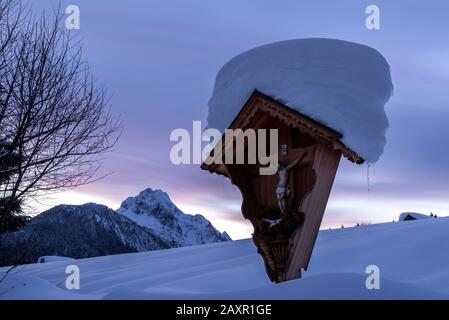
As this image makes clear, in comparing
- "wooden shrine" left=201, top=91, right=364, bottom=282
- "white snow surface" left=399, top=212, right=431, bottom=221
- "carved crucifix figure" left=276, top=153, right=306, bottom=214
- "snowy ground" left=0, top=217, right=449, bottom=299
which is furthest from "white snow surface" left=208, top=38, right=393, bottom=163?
"white snow surface" left=399, top=212, right=431, bottom=221

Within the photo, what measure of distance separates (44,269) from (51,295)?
30.0 ft

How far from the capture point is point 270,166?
23.2 ft

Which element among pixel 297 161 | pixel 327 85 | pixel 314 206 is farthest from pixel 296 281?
pixel 327 85

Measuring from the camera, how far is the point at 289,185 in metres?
6.81

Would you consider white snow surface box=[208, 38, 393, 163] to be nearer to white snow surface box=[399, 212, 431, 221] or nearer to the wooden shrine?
the wooden shrine

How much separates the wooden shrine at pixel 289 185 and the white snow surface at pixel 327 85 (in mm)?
135

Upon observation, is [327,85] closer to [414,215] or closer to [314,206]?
[314,206]

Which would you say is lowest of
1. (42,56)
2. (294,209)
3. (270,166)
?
(294,209)

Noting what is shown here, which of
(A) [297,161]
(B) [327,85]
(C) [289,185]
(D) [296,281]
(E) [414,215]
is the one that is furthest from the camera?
(E) [414,215]

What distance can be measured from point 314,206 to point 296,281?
1.33 metres

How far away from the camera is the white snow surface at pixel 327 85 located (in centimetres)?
636

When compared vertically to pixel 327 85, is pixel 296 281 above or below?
below
